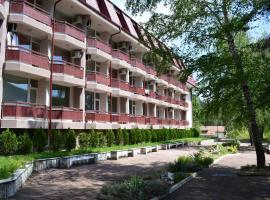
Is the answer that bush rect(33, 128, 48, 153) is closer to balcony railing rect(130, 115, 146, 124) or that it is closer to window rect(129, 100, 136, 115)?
balcony railing rect(130, 115, 146, 124)

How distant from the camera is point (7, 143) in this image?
739 inches

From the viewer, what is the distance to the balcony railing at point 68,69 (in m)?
24.9

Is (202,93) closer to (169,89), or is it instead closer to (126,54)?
(126,54)

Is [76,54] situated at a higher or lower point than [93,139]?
higher

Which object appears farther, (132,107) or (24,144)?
(132,107)

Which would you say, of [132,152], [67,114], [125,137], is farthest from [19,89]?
[125,137]

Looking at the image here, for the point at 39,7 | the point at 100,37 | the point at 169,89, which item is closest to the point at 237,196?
the point at 39,7

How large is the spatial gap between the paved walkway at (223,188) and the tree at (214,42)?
3.05m

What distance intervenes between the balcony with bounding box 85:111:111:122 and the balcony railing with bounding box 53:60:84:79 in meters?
2.90

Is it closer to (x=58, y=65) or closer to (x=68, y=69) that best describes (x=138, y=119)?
(x=68, y=69)

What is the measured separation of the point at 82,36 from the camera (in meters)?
28.2

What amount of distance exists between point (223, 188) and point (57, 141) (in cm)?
1224

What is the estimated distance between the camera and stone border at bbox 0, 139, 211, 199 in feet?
35.2

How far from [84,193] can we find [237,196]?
492 centimetres
